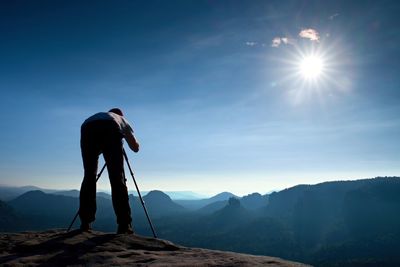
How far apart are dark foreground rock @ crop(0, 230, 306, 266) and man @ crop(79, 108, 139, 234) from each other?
2.48ft

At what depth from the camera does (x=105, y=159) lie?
968 cm

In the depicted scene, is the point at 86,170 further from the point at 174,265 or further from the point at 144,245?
the point at 174,265

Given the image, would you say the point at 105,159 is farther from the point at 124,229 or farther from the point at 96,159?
the point at 124,229

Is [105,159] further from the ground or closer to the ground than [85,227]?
further from the ground

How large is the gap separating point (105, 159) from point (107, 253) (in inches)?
135

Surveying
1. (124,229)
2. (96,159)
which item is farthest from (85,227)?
(96,159)

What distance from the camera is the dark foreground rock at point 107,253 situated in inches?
239

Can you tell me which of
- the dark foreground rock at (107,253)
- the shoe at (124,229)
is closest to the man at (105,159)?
the shoe at (124,229)

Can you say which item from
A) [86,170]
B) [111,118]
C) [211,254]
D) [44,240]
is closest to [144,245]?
[211,254]

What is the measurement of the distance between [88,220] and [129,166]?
6.79 ft

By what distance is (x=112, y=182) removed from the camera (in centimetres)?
933

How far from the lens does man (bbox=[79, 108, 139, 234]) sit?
365 inches

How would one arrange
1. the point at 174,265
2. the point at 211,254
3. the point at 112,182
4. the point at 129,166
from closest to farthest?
1. the point at 174,265
2. the point at 211,254
3. the point at 112,182
4. the point at 129,166

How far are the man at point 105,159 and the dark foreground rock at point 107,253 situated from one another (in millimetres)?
757
